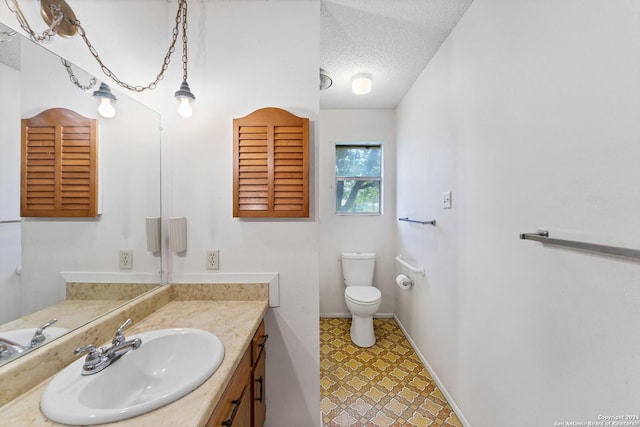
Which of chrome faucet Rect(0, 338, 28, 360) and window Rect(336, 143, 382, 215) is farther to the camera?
window Rect(336, 143, 382, 215)

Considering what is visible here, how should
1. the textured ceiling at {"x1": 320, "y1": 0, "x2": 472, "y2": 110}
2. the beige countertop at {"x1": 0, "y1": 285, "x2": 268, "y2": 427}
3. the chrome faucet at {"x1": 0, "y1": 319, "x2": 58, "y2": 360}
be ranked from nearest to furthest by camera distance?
the beige countertop at {"x1": 0, "y1": 285, "x2": 268, "y2": 427}
the chrome faucet at {"x1": 0, "y1": 319, "x2": 58, "y2": 360}
the textured ceiling at {"x1": 320, "y1": 0, "x2": 472, "y2": 110}

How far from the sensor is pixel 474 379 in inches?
50.8

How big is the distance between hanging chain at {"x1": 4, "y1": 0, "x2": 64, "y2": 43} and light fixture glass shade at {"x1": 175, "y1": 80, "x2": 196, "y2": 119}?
41 centimetres

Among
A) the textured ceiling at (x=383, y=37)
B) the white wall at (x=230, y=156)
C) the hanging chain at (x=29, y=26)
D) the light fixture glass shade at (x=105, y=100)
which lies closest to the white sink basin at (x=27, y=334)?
the white wall at (x=230, y=156)

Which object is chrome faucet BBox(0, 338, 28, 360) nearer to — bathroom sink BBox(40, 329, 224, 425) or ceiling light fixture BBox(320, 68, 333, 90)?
bathroom sink BBox(40, 329, 224, 425)

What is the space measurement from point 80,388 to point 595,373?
1568 mm

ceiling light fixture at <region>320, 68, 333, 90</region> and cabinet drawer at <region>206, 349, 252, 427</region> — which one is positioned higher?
ceiling light fixture at <region>320, 68, 333, 90</region>

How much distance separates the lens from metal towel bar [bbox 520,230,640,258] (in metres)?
0.59

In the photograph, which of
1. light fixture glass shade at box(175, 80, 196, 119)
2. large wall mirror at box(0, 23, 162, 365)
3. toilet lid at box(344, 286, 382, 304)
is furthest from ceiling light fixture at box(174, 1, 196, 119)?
toilet lid at box(344, 286, 382, 304)

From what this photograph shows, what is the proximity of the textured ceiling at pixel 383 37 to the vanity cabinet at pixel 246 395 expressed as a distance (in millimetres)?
1945

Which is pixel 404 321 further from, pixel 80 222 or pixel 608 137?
pixel 80 222

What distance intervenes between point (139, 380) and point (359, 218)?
2.28 meters

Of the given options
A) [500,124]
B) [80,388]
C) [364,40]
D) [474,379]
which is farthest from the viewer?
[364,40]

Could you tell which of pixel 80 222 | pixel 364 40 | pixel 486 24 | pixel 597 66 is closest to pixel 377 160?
pixel 364 40
